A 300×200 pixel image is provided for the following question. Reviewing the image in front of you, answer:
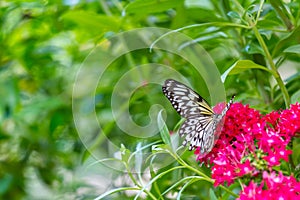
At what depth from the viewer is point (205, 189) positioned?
3.08ft

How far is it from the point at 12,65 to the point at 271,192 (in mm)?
997

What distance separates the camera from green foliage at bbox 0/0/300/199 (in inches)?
29.3

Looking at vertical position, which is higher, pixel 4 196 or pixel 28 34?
pixel 28 34

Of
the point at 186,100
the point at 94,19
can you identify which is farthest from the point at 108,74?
the point at 186,100

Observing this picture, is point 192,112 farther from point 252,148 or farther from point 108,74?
point 108,74

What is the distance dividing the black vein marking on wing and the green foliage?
0.04 m

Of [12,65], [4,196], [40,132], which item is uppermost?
[12,65]

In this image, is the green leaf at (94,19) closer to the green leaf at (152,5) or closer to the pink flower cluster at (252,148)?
the green leaf at (152,5)

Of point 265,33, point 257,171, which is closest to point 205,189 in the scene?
point 265,33

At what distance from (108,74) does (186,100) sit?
516 millimetres

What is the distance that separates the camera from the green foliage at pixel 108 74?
74 cm

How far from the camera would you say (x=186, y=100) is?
55cm

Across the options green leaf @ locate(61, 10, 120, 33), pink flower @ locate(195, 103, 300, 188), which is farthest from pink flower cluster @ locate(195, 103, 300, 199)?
green leaf @ locate(61, 10, 120, 33)

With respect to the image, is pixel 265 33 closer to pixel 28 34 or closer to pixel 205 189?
pixel 205 189
